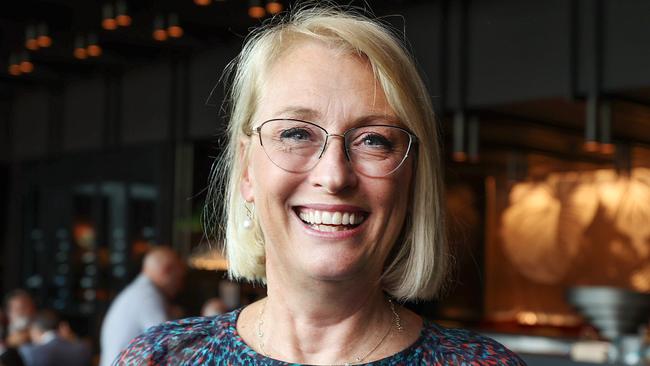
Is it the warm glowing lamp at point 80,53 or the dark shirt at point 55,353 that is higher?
the warm glowing lamp at point 80,53

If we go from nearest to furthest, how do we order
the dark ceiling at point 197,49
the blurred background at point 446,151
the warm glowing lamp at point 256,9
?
1. the blurred background at point 446,151
2. the warm glowing lamp at point 256,9
3. the dark ceiling at point 197,49

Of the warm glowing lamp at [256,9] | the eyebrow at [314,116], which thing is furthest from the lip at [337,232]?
the warm glowing lamp at [256,9]

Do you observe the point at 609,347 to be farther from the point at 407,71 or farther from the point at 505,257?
the point at 505,257

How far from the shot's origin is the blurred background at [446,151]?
243 inches

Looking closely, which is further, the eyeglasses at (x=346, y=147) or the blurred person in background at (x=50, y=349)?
the blurred person in background at (x=50, y=349)

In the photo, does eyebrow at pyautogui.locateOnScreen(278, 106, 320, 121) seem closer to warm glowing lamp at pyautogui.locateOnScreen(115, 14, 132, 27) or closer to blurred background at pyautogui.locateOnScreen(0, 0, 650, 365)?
blurred background at pyautogui.locateOnScreen(0, 0, 650, 365)

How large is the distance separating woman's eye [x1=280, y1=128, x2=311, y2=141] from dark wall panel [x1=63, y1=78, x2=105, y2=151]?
31.7ft

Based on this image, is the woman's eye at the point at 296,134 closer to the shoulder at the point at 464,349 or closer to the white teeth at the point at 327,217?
the white teeth at the point at 327,217

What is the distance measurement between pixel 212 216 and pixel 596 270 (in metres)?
9.80

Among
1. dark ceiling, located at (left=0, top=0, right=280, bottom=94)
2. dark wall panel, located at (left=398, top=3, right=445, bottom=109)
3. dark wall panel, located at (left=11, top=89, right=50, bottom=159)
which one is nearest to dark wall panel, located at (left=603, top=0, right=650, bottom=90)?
dark wall panel, located at (left=398, top=3, right=445, bottom=109)

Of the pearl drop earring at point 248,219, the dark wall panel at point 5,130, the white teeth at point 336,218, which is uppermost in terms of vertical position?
the dark wall panel at point 5,130

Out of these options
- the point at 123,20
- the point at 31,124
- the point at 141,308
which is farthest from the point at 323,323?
the point at 31,124

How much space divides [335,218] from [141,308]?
156 inches

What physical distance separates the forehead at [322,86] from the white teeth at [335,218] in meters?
0.12
